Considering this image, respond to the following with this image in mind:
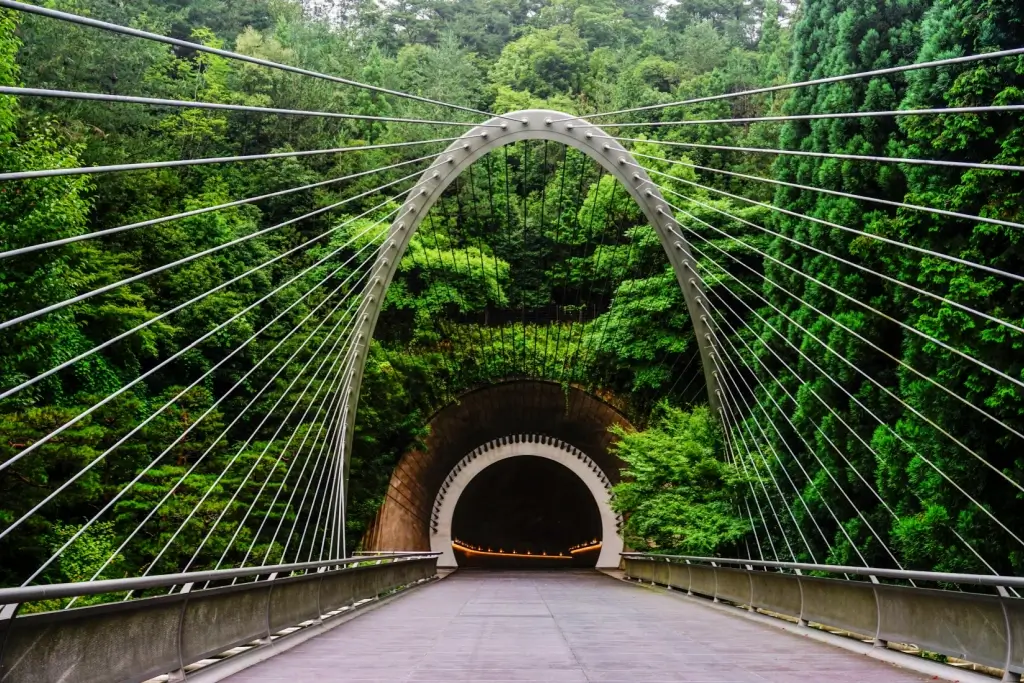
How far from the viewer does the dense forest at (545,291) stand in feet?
41.9

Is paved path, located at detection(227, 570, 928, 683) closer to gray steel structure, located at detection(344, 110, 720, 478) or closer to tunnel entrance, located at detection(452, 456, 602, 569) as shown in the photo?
gray steel structure, located at detection(344, 110, 720, 478)

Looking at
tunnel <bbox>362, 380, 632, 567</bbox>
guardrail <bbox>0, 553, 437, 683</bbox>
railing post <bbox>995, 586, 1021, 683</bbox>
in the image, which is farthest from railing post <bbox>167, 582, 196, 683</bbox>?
tunnel <bbox>362, 380, 632, 567</bbox>

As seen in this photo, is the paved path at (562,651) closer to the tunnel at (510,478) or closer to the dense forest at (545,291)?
Result: the dense forest at (545,291)

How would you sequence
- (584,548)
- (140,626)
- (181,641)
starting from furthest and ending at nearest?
1. (584,548)
2. (181,641)
3. (140,626)

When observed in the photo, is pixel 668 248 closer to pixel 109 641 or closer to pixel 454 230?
pixel 109 641

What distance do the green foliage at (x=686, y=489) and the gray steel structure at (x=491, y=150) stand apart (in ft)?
10.2

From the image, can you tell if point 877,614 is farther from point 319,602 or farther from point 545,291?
point 545,291

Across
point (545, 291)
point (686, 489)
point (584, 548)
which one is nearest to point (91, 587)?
point (686, 489)

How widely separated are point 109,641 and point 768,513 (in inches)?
645

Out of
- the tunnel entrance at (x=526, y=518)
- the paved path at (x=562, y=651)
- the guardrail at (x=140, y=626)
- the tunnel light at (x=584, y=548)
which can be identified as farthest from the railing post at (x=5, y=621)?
the tunnel light at (x=584, y=548)

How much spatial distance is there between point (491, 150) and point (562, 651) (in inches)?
463

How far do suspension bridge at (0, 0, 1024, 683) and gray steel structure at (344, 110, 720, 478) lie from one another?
0.18 ft

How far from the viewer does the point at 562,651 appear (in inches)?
357

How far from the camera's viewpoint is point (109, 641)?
598 cm
